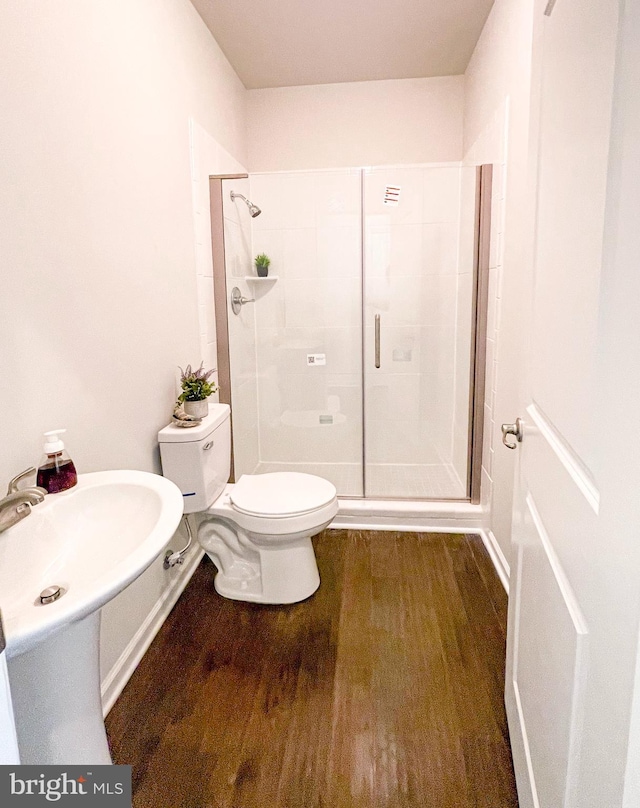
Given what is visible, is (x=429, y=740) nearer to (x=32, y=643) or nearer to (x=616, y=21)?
(x=32, y=643)

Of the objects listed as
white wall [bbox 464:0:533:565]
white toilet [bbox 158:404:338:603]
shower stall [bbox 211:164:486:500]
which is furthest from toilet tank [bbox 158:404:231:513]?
white wall [bbox 464:0:533:565]

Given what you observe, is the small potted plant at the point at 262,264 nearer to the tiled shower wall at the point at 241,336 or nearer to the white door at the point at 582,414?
the tiled shower wall at the point at 241,336

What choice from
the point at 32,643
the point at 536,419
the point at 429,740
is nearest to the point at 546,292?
the point at 536,419

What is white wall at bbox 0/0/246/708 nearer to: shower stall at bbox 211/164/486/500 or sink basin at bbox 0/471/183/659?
sink basin at bbox 0/471/183/659

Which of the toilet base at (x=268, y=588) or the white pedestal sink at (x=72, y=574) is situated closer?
the white pedestal sink at (x=72, y=574)

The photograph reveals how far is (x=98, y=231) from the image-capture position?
5.11ft

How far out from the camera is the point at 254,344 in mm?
3236

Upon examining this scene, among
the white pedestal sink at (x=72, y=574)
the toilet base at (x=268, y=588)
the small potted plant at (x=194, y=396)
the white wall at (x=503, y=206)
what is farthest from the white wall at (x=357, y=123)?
the white pedestal sink at (x=72, y=574)

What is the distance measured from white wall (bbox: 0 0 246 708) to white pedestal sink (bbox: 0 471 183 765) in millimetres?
201

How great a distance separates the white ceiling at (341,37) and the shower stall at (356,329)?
62 cm

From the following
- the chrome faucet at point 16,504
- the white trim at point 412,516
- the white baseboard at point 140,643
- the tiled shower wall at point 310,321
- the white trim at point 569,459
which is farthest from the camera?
the tiled shower wall at point 310,321
